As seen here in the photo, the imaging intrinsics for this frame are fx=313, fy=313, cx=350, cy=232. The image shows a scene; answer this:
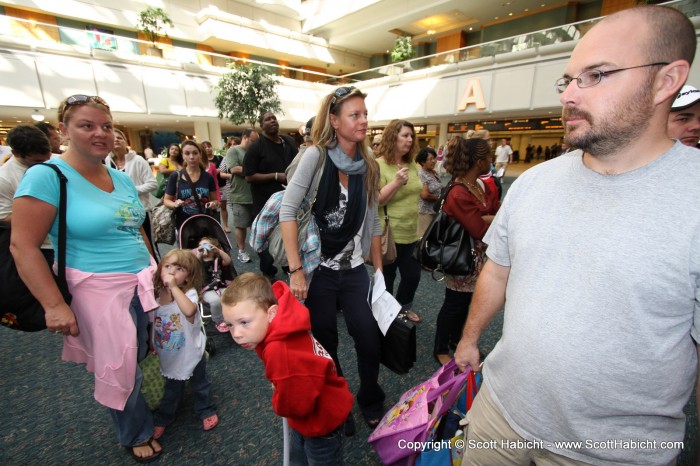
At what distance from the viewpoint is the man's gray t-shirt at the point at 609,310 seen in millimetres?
839

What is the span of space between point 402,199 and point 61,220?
245cm

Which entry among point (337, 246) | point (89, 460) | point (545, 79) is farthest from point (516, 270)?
point (545, 79)

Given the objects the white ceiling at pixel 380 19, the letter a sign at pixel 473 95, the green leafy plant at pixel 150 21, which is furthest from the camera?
the white ceiling at pixel 380 19

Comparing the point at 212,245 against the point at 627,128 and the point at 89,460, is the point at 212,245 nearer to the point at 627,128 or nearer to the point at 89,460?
the point at 89,460

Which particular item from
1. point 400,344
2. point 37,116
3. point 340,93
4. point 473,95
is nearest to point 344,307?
point 400,344

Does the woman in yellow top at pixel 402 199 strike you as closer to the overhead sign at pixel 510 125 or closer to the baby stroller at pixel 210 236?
the baby stroller at pixel 210 236

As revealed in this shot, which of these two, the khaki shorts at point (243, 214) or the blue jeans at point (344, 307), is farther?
the khaki shorts at point (243, 214)

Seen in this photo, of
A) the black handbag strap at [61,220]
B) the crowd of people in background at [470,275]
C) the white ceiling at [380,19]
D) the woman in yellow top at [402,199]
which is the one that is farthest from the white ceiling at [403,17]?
the black handbag strap at [61,220]

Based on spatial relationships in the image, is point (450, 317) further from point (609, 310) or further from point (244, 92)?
point (244, 92)

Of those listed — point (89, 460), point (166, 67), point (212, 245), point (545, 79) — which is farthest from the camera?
point (166, 67)

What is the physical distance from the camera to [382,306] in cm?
188

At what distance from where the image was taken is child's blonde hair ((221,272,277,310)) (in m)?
1.32

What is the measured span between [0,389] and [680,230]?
13.2 ft

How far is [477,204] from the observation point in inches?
85.9
